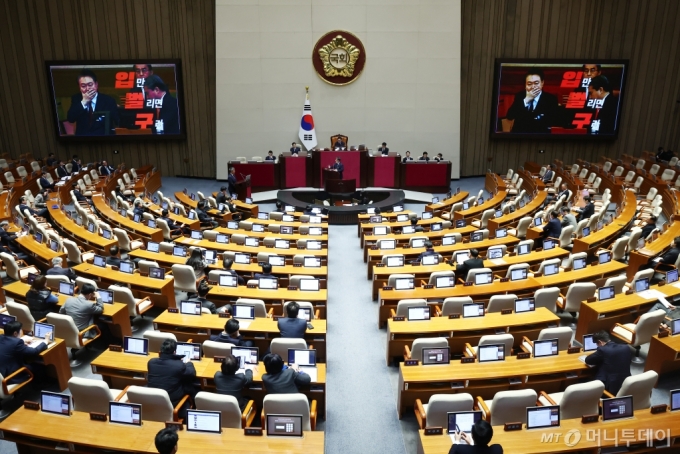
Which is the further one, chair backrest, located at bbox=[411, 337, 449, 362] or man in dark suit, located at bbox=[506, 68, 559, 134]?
man in dark suit, located at bbox=[506, 68, 559, 134]

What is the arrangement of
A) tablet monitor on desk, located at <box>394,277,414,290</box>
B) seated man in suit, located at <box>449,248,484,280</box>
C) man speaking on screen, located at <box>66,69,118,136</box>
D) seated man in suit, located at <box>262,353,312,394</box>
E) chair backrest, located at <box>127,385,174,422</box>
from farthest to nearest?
man speaking on screen, located at <box>66,69,118,136</box>
seated man in suit, located at <box>449,248,484,280</box>
tablet monitor on desk, located at <box>394,277,414,290</box>
seated man in suit, located at <box>262,353,312,394</box>
chair backrest, located at <box>127,385,174,422</box>

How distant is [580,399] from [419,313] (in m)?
2.50

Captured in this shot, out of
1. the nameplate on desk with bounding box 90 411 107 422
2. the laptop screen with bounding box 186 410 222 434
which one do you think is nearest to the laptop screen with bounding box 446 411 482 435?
the laptop screen with bounding box 186 410 222 434

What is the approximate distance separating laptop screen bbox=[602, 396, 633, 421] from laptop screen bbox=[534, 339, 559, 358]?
51.1 inches

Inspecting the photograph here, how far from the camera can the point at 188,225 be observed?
Result: 13.1m

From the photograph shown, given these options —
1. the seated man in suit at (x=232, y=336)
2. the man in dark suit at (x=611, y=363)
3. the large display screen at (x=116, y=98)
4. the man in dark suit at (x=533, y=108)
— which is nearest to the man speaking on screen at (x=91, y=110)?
the large display screen at (x=116, y=98)

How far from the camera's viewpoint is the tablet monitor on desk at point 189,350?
616 cm

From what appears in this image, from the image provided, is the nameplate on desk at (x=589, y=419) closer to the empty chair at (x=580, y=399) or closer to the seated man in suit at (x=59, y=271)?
the empty chair at (x=580, y=399)

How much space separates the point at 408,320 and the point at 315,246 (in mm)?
4324

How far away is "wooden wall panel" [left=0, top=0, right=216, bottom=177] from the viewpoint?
63.8 feet

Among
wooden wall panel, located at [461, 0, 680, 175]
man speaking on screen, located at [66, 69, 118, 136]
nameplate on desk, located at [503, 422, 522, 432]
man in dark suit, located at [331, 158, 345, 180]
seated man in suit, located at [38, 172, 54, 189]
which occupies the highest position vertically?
wooden wall panel, located at [461, 0, 680, 175]

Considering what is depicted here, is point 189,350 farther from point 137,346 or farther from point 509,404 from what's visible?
point 509,404

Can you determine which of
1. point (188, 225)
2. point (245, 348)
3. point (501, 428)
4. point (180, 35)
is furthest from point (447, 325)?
point (180, 35)

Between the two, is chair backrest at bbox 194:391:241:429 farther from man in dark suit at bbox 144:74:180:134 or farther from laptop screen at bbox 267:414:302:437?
man in dark suit at bbox 144:74:180:134
